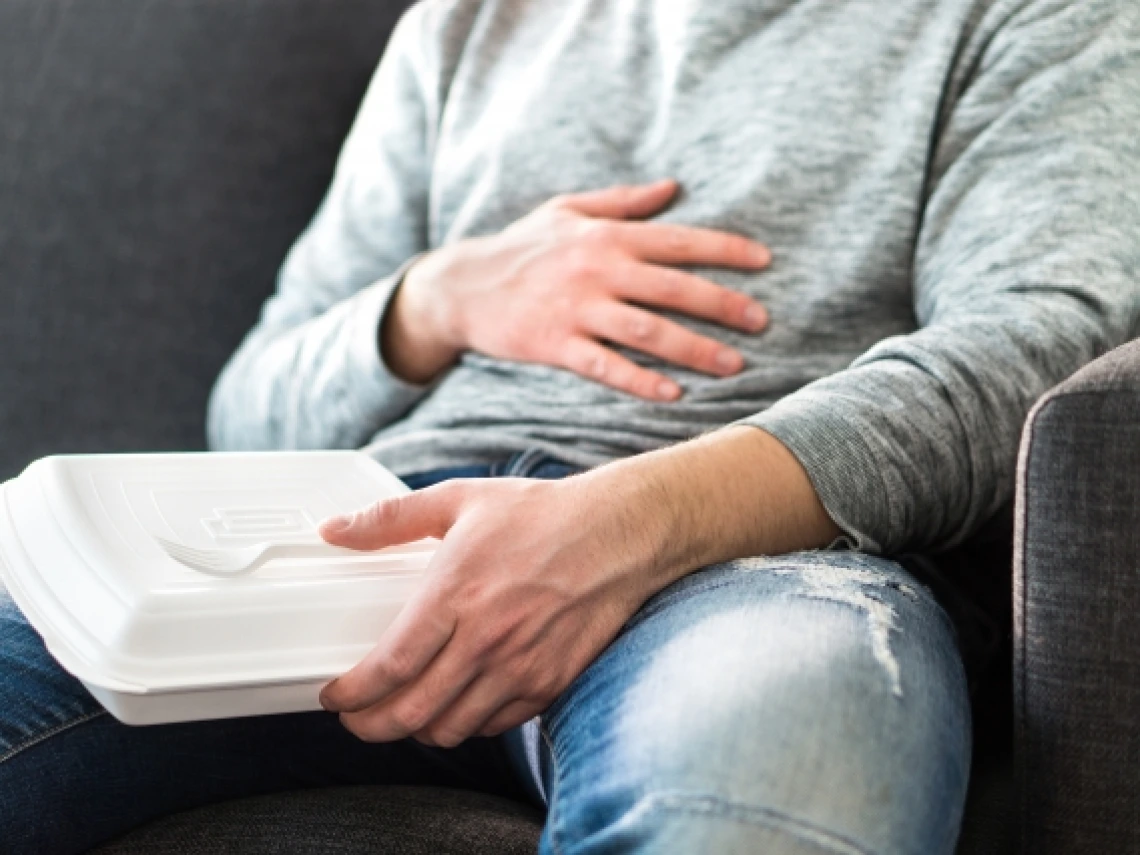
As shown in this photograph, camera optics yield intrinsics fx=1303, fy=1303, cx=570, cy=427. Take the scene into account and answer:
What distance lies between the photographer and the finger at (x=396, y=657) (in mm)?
583

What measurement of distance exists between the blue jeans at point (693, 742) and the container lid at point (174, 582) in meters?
0.11

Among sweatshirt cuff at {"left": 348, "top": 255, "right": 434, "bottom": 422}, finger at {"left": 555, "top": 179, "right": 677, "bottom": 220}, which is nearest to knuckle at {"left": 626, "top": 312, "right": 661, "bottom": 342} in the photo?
finger at {"left": 555, "top": 179, "right": 677, "bottom": 220}

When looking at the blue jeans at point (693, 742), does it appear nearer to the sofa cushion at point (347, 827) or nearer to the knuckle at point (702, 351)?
the sofa cushion at point (347, 827)

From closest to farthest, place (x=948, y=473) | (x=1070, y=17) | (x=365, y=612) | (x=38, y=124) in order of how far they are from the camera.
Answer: (x=365, y=612)
(x=948, y=473)
(x=1070, y=17)
(x=38, y=124)

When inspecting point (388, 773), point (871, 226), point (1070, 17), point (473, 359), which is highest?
point (1070, 17)

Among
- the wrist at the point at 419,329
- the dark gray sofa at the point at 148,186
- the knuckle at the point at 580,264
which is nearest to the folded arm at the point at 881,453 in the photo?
the knuckle at the point at 580,264

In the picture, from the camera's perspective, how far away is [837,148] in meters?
0.95

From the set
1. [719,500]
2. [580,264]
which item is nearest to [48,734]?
[719,500]

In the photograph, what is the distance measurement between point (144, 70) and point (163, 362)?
274 millimetres

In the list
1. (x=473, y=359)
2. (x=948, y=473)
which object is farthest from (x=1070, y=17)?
(x=473, y=359)

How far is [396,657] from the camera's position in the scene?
0.58 meters

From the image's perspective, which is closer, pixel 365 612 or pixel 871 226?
pixel 365 612

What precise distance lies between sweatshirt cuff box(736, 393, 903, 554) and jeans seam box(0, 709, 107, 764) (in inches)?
15.7

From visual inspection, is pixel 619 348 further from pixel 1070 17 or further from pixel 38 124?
pixel 38 124
